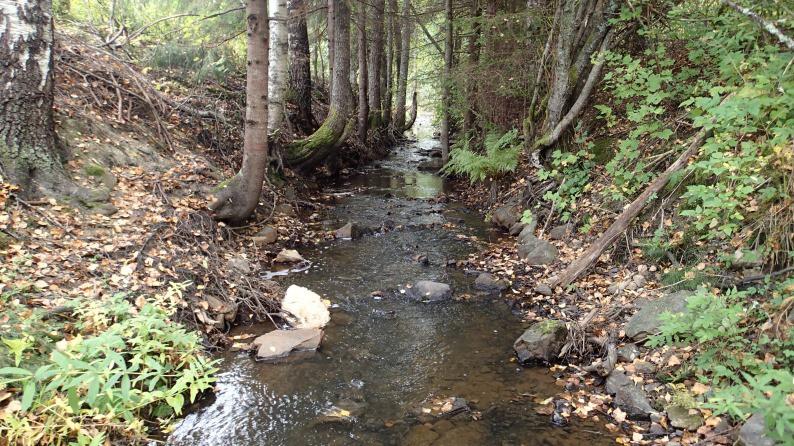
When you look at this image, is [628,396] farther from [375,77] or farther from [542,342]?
[375,77]

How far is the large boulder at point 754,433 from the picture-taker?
3104 mm

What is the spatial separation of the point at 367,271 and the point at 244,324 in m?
2.38

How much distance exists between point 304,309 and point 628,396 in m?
3.76

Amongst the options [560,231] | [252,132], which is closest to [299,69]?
[252,132]

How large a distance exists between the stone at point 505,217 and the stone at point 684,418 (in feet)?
19.0

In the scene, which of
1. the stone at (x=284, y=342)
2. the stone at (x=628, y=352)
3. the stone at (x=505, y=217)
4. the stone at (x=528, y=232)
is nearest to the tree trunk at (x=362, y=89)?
the stone at (x=505, y=217)

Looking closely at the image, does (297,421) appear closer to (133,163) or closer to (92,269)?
(92,269)

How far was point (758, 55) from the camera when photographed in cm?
460

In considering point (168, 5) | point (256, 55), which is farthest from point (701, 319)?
point (168, 5)

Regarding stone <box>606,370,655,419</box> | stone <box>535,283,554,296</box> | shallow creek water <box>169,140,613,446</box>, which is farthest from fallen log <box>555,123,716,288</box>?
stone <box>606,370,655,419</box>

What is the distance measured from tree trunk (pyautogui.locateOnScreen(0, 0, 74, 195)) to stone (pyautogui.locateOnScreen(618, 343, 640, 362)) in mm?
6899

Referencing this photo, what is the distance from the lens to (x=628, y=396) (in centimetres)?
419

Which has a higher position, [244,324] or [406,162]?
[406,162]

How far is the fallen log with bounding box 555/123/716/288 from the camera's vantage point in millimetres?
6215
